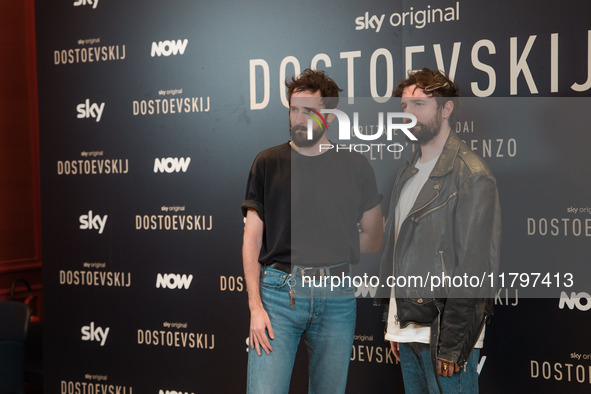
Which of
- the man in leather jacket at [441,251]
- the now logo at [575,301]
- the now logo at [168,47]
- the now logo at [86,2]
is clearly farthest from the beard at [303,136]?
the now logo at [86,2]

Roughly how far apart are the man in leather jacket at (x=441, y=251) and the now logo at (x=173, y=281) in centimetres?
173

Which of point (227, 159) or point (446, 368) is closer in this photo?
point (446, 368)

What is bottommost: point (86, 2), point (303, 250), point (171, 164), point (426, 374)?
point (426, 374)

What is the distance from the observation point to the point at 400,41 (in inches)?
124

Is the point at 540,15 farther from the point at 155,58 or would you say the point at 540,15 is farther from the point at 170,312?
the point at 170,312

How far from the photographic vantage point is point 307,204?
244 cm

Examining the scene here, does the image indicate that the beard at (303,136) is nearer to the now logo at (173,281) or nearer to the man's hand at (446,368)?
the man's hand at (446,368)

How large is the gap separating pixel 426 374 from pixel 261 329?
599 millimetres

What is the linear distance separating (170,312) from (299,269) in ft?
5.34

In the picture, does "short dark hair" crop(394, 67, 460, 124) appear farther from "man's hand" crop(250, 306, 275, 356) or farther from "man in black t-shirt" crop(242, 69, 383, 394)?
"man's hand" crop(250, 306, 275, 356)

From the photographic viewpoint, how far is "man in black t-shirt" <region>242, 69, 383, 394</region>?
2.34 m

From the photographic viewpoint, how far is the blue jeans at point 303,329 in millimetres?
2330

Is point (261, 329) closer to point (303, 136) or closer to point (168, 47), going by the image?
point (303, 136)

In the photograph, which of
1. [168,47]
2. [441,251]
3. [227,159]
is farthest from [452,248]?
[168,47]
